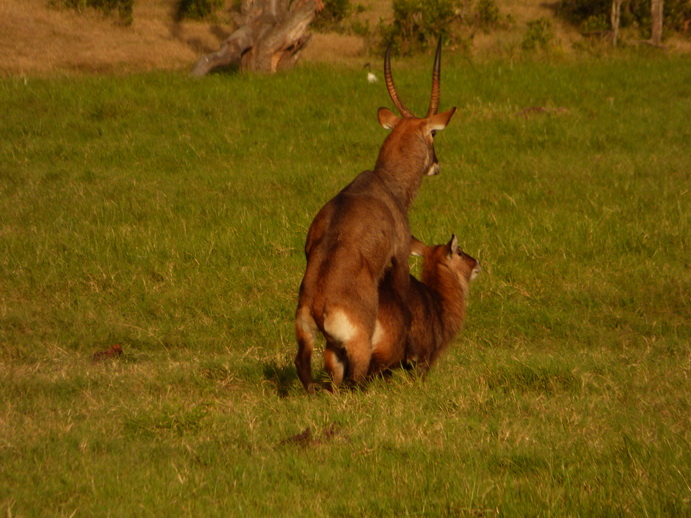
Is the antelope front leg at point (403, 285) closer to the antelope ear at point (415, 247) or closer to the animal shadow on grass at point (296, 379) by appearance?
the animal shadow on grass at point (296, 379)

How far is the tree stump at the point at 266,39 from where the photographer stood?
15.7 m

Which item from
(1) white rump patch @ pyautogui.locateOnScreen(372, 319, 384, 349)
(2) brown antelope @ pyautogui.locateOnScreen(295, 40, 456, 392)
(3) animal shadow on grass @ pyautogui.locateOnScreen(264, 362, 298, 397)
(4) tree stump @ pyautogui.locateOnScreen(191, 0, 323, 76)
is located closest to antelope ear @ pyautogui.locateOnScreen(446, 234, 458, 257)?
(2) brown antelope @ pyautogui.locateOnScreen(295, 40, 456, 392)

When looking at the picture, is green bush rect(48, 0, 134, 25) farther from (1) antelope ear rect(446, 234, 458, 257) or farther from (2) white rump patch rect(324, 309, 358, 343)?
(2) white rump patch rect(324, 309, 358, 343)

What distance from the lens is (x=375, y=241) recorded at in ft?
16.5

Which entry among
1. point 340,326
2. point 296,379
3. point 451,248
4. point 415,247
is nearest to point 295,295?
point 451,248

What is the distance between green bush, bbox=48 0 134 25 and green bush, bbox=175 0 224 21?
1786mm

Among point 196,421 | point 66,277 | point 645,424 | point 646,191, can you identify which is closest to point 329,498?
point 196,421

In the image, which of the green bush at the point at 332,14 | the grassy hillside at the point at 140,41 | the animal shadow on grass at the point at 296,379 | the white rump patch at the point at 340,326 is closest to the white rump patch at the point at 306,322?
the white rump patch at the point at 340,326

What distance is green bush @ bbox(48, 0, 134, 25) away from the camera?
2342 centimetres

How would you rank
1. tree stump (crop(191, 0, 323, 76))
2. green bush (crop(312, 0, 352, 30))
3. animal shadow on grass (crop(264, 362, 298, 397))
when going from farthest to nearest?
green bush (crop(312, 0, 352, 30))
tree stump (crop(191, 0, 323, 76))
animal shadow on grass (crop(264, 362, 298, 397))

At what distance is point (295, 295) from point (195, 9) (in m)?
18.9

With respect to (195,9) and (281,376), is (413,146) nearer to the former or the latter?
(281,376)

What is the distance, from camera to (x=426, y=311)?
229 inches

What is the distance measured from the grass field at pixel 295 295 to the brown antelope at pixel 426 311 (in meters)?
0.16
